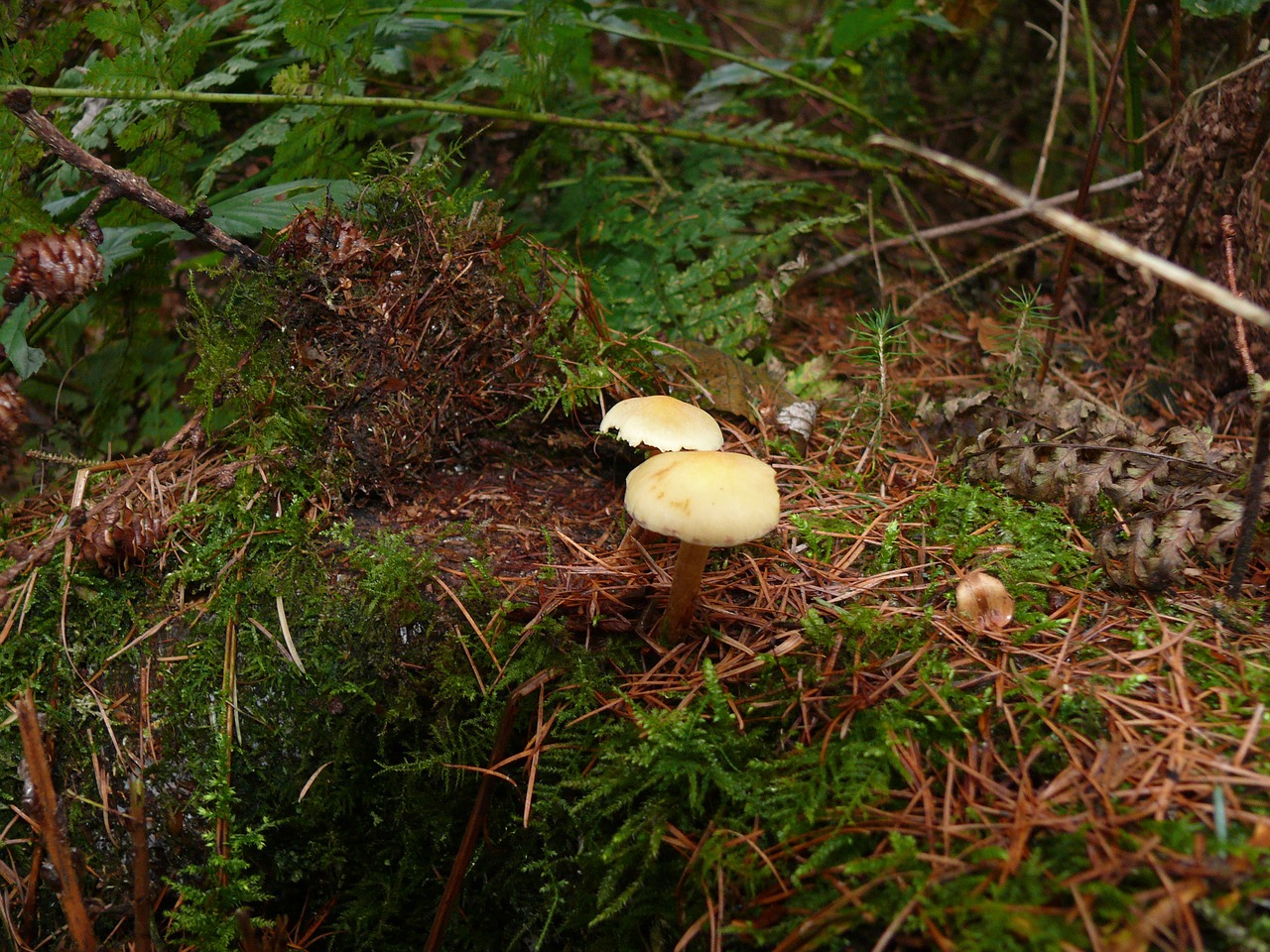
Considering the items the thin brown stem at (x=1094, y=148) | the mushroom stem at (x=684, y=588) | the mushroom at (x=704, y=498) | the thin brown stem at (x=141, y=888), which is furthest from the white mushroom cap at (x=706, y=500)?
the thin brown stem at (x=1094, y=148)

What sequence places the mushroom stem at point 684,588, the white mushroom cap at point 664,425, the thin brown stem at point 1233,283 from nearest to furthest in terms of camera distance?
the mushroom stem at point 684,588
the white mushroom cap at point 664,425
the thin brown stem at point 1233,283

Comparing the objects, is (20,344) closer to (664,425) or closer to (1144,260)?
(664,425)

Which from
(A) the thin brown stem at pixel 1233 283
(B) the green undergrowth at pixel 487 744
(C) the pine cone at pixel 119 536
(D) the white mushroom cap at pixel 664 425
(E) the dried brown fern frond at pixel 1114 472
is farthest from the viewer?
(A) the thin brown stem at pixel 1233 283

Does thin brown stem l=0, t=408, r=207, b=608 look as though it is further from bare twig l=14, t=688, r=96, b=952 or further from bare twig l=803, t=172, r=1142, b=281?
bare twig l=803, t=172, r=1142, b=281

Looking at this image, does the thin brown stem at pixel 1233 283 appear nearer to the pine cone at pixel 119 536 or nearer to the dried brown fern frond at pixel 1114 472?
the dried brown fern frond at pixel 1114 472

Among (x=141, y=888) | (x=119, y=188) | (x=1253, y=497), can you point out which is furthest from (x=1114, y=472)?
(x=119, y=188)

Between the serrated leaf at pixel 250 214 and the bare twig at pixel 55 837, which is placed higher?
the serrated leaf at pixel 250 214
